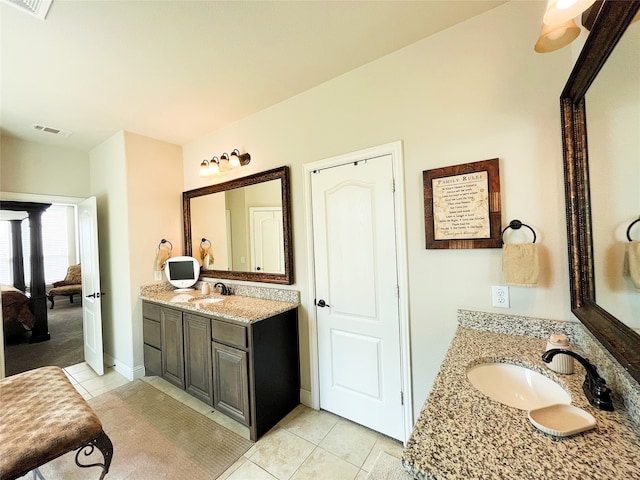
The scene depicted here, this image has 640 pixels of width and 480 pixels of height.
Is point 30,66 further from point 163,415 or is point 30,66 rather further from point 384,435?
point 384,435

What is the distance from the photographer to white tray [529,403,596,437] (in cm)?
72

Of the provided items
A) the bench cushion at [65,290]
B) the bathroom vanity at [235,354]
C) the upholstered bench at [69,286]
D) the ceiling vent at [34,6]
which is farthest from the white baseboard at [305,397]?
the bench cushion at [65,290]

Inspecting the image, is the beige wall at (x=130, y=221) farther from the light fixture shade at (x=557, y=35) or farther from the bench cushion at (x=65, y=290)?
the bench cushion at (x=65, y=290)

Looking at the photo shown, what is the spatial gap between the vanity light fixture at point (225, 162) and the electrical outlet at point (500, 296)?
7.52ft

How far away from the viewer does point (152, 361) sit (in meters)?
2.76

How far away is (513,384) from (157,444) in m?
2.29

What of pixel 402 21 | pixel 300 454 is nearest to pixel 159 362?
pixel 300 454

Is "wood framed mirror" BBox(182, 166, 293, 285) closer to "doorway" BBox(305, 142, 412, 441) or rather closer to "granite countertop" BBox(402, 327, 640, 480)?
"doorway" BBox(305, 142, 412, 441)

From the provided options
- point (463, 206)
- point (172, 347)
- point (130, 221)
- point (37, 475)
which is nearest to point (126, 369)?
point (172, 347)

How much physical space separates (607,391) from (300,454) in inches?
66.8

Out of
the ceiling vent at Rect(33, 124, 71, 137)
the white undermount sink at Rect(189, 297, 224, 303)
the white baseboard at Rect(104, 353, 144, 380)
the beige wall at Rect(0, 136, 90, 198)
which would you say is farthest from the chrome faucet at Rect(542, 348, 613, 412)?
the beige wall at Rect(0, 136, 90, 198)

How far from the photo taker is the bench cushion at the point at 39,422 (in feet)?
3.66

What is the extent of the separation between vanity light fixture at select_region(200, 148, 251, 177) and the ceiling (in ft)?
1.33

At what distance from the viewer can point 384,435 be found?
1.91 m
